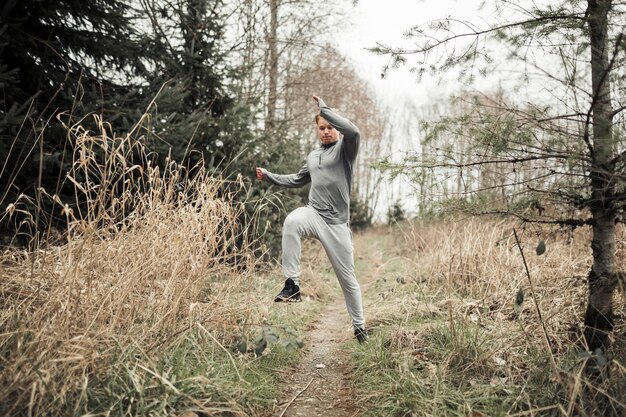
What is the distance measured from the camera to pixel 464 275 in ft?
14.7

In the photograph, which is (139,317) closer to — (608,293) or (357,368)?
(357,368)

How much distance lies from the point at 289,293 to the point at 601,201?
7.54 feet

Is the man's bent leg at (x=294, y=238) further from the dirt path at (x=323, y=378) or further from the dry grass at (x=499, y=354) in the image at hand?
the dry grass at (x=499, y=354)

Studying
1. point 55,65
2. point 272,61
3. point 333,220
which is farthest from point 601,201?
point 272,61

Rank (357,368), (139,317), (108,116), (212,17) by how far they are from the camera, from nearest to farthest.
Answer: (139,317), (357,368), (108,116), (212,17)

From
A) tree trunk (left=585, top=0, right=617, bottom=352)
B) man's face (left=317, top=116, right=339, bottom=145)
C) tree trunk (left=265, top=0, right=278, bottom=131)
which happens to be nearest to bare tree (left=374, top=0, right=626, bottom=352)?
tree trunk (left=585, top=0, right=617, bottom=352)

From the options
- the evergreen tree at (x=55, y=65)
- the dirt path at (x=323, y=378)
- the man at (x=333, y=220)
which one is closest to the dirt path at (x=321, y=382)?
the dirt path at (x=323, y=378)

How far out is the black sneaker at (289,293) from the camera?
3283mm

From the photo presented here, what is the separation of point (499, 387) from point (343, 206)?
1.93m

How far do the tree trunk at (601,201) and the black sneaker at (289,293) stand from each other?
6.75 ft

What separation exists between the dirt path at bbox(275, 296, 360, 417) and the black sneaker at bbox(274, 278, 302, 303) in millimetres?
582

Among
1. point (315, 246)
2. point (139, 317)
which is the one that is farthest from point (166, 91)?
point (315, 246)

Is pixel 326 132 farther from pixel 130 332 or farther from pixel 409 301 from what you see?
pixel 130 332

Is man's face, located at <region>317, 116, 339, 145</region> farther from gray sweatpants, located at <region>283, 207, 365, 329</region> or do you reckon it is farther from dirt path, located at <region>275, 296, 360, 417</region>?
dirt path, located at <region>275, 296, 360, 417</region>
